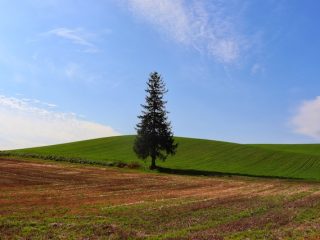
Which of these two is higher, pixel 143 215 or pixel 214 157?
pixel 214 157

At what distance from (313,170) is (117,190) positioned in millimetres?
48328

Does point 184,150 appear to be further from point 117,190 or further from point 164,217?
point 164,217

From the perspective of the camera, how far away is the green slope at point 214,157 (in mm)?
74750

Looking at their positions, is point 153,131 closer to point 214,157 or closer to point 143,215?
point 214,157

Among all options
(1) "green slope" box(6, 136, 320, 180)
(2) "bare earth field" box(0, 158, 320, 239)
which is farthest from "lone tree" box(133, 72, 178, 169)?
(2) "bare earth field" box(0, 158, 320, 239)

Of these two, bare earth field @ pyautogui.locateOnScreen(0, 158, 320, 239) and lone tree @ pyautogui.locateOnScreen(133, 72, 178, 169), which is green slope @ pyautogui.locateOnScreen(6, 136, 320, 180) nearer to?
lone tree @ pyautogui.locateOnScreen(133, 72, 178, 169)

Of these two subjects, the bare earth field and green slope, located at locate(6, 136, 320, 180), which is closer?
the bare earth field

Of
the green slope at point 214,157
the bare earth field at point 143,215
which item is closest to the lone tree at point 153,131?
the green slope at point 214,157

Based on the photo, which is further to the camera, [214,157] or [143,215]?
[214,157]

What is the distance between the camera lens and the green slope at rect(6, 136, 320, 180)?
7475 cm

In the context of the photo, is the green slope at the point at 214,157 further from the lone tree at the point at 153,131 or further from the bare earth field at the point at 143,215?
the bare earth field at the point at 143,215

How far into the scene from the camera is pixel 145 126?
7206cm

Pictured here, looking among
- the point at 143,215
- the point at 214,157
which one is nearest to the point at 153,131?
the point at 214,157

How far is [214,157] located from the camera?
87.4 meters
